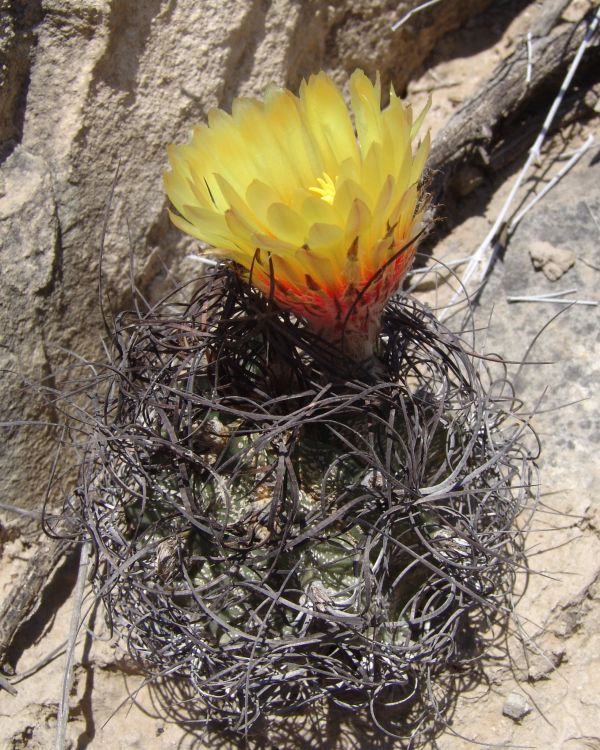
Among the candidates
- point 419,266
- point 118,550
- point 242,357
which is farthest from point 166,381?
point 419,266

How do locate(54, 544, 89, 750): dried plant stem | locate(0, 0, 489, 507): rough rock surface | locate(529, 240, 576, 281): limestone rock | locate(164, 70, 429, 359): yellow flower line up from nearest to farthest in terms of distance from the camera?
locate(164, 70, 429, 359): yellow flower < locate(54, 544, 89, 750): dried plant stem < locate(0, 0, 489, 507): rough rock surface < locate(529, 240, 576, 281): limestone rock

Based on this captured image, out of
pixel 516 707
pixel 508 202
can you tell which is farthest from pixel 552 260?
pixel 516 707

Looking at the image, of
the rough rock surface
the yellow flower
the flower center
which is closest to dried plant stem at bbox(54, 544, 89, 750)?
the rough rock surface

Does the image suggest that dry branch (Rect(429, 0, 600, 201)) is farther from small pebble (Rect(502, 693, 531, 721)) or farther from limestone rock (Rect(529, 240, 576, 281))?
small pebble (Rect(502, 693, 531, 721))

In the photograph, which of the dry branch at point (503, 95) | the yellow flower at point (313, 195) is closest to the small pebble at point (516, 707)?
the yellow flower at point (313, 195)

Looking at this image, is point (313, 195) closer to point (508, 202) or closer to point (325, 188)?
point (325, 188)

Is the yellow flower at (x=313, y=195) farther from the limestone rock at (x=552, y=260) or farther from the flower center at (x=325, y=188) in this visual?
the limestone rock at (x=552, y=260)

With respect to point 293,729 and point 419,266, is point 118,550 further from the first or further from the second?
point 419,266

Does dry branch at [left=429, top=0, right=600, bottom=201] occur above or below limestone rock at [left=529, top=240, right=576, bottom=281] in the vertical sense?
above
